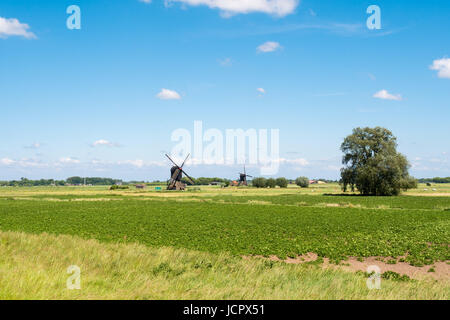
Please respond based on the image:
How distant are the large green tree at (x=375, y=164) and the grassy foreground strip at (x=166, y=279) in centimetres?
8310

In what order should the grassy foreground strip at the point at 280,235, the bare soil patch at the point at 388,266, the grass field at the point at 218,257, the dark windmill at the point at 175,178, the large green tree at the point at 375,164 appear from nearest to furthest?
the grass field at the point at 218,257 → the bare soil patch at the point at 388,266 → the grassy foreground strip at the point at 280,235 → the large green tree at the point at 375,164 → the dark windmill at the point at 175,178

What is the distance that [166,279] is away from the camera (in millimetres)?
13195

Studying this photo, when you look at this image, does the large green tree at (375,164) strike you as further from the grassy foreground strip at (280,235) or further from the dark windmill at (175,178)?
the dark windmill at (175,178)

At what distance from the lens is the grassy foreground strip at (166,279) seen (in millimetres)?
9742

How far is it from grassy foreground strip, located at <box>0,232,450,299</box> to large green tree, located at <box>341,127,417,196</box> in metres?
83.1

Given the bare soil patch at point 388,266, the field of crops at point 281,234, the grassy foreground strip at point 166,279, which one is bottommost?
the bare soil patch at point 388,266

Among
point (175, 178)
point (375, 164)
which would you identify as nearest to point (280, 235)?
point (375, 164)

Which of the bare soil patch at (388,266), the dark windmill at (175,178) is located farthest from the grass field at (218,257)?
the dark windmill at (175,178)

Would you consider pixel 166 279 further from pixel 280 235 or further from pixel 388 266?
pixel 280 235

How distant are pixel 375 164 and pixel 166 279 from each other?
301 feet
